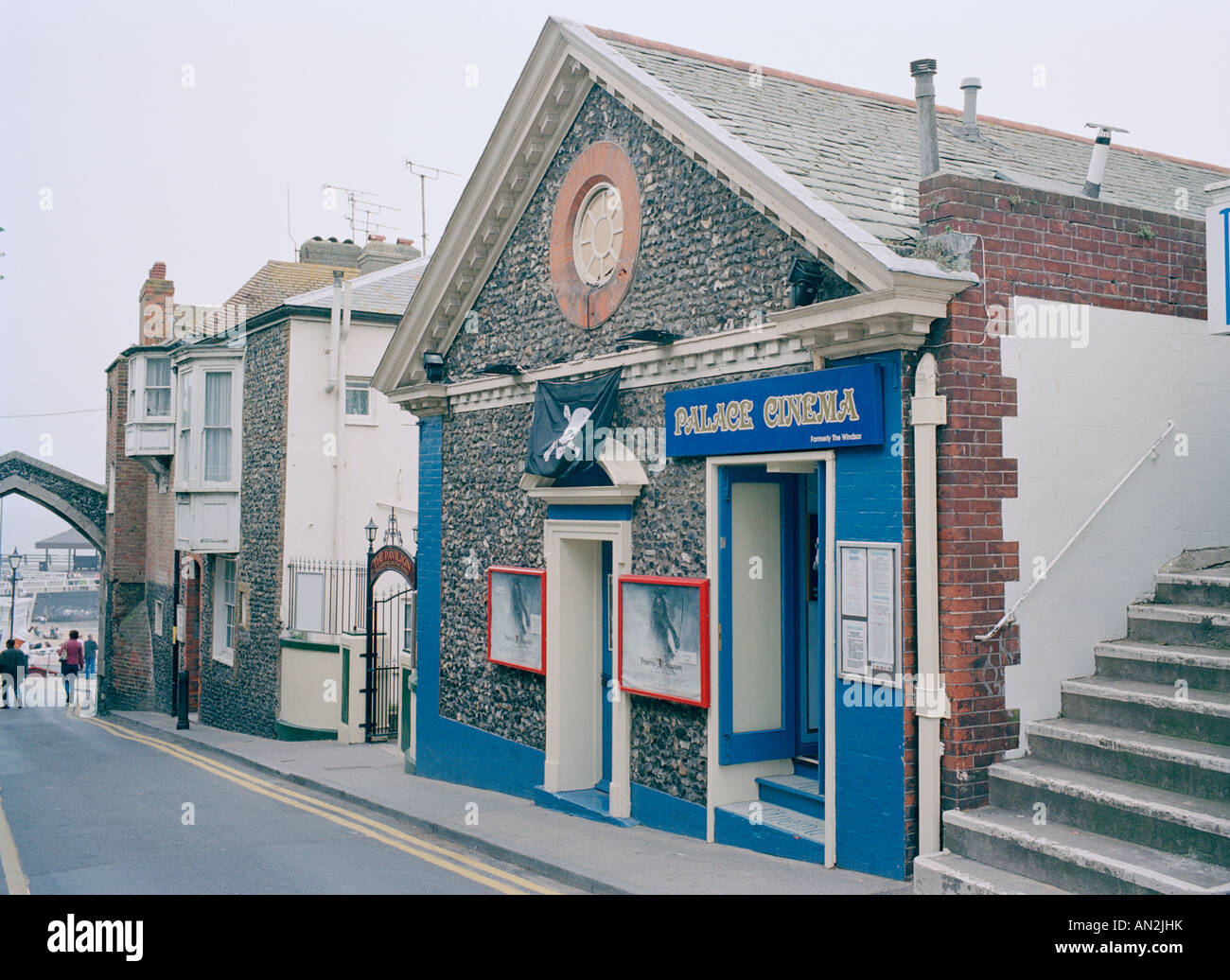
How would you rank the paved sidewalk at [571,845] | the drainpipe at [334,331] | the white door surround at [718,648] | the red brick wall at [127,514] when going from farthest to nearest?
1. the red brick wall at [127,514]
2. the drainpipe at [334,331]
3. the white door surround at [718,648]
4. the paved sidewalk at [571,845]

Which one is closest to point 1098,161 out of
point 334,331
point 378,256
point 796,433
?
point 796,433

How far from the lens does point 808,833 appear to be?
805 cm

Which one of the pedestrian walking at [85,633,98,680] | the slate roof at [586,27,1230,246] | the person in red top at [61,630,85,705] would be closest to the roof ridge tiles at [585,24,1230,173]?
the slate roof at [586,27,1230,246]

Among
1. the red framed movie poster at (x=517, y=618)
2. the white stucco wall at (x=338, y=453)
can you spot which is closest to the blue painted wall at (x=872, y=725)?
the red framed movie poster at (x=517, y=618)

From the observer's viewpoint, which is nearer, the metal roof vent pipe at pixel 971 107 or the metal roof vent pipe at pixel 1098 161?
the metal roof vent pipe at pixel 1098 161

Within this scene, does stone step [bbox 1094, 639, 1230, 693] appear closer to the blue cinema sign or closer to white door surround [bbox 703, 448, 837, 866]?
white door surround [bbox 703, 448, 837, 866]

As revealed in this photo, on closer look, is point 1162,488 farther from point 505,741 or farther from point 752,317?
point 505,741

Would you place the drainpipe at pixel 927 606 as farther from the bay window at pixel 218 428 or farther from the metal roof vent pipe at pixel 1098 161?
the bay window at pixel 218 428

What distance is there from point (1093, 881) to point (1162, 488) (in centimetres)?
343

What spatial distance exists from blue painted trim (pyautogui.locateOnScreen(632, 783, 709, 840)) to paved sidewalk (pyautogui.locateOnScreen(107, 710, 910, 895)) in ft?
0.29

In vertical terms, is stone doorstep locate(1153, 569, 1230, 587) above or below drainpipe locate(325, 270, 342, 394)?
below

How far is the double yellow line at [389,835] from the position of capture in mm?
8422

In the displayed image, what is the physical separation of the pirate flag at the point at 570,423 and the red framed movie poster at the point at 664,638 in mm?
1404

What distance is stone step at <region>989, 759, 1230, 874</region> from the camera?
5945mm
